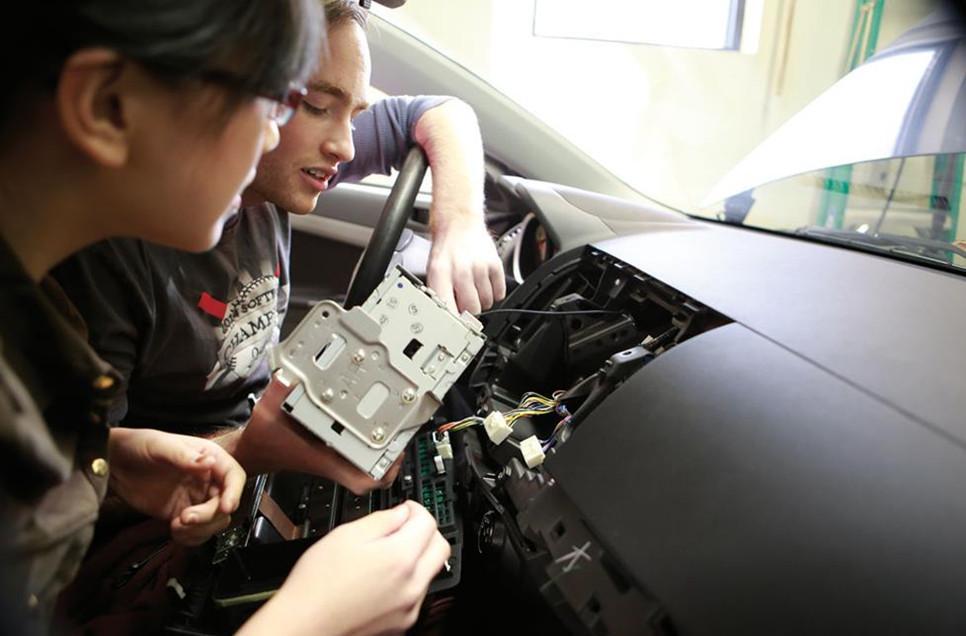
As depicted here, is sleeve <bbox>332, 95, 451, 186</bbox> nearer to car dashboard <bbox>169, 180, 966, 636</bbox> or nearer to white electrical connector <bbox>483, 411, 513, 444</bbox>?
car dashboard <bbox>169, 180, 966, 636</bbox>

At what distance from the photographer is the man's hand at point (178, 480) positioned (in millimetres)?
781

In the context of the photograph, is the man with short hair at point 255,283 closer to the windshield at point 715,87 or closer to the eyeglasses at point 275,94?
the eyeglasses at point 275,94

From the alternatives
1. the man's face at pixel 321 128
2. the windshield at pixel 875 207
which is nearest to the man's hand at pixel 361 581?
the man's face at pixel 321 128

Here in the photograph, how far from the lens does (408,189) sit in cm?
110

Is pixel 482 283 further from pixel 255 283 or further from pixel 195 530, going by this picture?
pixel 195 530

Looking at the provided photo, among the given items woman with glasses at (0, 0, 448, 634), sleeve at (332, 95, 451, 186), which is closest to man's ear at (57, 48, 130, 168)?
woman with glasses at (0, 0, 448, 634)

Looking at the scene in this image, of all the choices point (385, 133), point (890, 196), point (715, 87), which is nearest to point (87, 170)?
point (385, 133)

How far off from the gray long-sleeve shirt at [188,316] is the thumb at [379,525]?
456 mm

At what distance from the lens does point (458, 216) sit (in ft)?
3.83

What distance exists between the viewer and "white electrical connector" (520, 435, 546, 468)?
2.86 ft

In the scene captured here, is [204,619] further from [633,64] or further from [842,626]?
[633,64]

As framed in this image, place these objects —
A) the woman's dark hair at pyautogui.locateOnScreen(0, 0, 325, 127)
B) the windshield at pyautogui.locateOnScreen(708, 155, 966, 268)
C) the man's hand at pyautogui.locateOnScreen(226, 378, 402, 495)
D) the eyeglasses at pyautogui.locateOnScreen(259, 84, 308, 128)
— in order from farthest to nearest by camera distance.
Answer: the windshield at pyautogui.locateOnScreen(708, 155, 966, 268), the man's hand at pyautogui.locateOnScreen(226, 378, 402, 495), the eyeglasses at pyautogui.locateOnScreen(259, 84, 308, 128), the woman's dark hair at pyautogui.locateOnScreen(0, 0, 325, 127)

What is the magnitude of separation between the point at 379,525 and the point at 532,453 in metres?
0.25

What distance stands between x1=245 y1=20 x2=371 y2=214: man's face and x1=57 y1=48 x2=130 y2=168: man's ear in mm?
536
